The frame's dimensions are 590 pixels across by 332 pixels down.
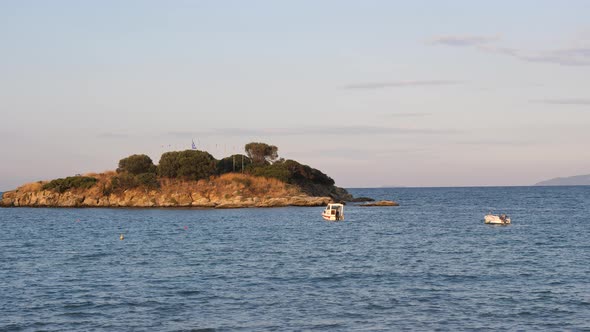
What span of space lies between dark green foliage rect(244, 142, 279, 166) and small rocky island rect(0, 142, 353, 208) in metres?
11.8

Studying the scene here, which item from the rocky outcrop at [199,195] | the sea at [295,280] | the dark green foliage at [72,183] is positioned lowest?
the sea at [295,280]

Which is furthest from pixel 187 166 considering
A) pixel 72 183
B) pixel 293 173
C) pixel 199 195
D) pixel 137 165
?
pixel 72 183

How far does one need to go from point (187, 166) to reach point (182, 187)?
17.3 feet

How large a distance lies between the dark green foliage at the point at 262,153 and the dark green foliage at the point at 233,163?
2717mm

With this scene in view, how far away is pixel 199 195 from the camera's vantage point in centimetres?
14888

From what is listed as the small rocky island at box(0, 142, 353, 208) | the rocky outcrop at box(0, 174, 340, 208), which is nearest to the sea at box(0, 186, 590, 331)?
the rocky outcrop at box(0, 174, 340, 208)

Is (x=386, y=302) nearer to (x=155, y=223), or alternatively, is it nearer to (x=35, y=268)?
(x=35, y=268)

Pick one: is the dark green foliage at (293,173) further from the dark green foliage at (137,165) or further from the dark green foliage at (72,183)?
the dark green foliage at (72,183)

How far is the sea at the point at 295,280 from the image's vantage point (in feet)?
106

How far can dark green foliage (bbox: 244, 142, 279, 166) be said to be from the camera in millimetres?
181750

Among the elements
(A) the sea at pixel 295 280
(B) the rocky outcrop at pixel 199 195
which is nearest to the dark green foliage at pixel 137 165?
(B) the rocky outcrop at pixel 199 195

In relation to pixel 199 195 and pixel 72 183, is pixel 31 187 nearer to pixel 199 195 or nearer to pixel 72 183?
pixel 72 183

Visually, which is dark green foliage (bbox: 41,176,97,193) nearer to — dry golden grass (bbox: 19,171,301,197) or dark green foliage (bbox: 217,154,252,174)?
dry golden grass (bbox: 19,171,301,197)

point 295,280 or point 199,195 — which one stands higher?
point 199,195
